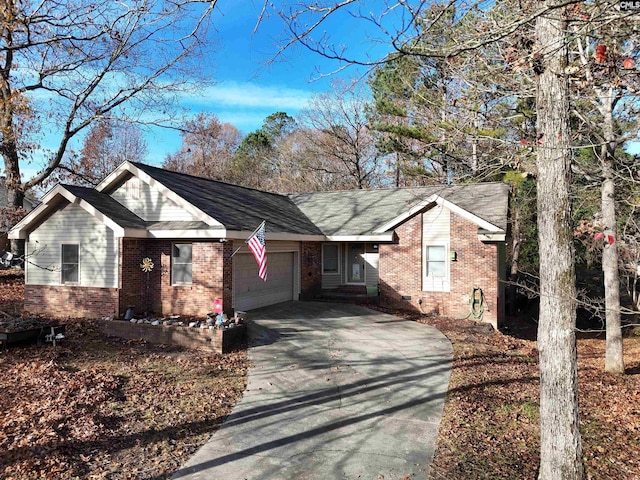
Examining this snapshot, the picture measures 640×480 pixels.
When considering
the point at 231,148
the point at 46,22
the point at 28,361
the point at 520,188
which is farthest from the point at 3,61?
the point at 231,148

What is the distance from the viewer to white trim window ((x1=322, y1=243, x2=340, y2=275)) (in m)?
19.1

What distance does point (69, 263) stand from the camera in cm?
1334

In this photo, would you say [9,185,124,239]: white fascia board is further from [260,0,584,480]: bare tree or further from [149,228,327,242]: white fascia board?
[260,0,584,480]: bare tree

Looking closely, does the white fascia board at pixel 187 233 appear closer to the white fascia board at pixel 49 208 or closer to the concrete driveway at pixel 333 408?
the white fascia board at pixel 49 208

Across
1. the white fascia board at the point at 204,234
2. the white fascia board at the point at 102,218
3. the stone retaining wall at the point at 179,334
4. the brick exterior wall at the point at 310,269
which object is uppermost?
the white fascia board at the point at 102,218

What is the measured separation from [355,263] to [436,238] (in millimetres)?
4398

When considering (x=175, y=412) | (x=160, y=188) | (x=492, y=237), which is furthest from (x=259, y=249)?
(x=492, y=237)

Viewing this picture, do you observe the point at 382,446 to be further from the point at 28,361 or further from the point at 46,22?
the point at 46,22

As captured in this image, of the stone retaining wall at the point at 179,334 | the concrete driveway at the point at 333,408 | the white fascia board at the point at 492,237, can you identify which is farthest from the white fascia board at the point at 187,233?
the white fascia board at the point at 492,237

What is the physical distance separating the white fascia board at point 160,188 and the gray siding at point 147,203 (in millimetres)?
181

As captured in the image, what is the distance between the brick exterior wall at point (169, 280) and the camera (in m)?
12.5

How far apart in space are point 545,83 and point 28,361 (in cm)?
1030

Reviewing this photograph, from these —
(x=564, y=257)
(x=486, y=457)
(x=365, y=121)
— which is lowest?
(x=486, y=457)

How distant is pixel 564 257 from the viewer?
4691mm
